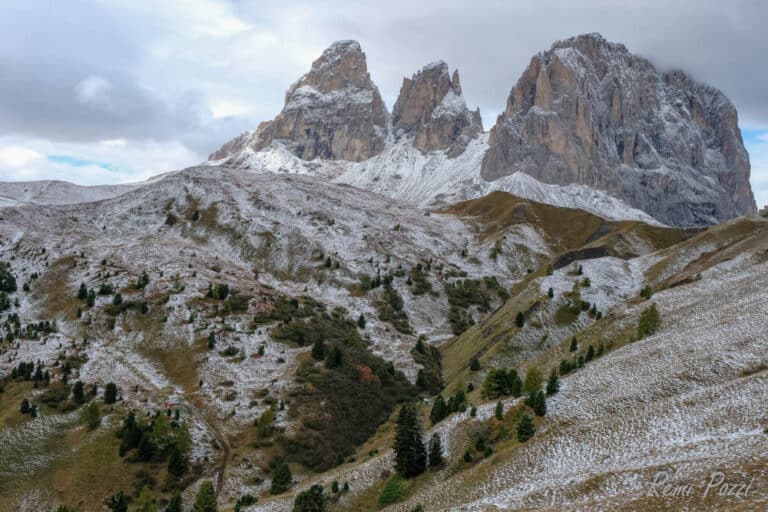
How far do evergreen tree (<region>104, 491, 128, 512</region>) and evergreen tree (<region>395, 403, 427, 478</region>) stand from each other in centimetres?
3125

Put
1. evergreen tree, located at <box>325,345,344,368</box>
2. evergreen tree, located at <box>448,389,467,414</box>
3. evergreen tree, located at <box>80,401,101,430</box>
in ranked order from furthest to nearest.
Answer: evergreen tree, located at <box>325,345,344,368</box>, evergreen tree, located at <box>80,401,101,430</box>, evergreen tree, located at <box>448,389,467,414</box>

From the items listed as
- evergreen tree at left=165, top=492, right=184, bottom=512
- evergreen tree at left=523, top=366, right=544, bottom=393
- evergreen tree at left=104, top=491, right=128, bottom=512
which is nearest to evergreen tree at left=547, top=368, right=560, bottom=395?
evergreen tree at left=523, top=366, right=544, bottom=393

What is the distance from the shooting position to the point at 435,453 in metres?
53.3

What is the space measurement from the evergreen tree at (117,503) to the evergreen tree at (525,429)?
43.9 meters

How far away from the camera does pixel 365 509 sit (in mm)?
52219

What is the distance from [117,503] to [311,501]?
82.2ft

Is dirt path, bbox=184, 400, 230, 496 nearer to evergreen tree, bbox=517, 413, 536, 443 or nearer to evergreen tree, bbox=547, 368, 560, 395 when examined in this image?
evergreen tree, bbox=517, 413, 536, 443

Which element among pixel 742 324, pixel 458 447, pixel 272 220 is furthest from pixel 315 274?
pixel 742 324

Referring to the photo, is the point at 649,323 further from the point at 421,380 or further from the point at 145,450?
the point at 145,450

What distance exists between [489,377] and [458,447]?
37.9 ft

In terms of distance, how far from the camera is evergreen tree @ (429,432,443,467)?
53.0m

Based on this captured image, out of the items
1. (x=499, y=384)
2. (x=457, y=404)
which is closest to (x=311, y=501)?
(x=457, y=404)

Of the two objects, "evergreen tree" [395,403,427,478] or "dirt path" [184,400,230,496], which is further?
"dirt path" [184,400,230,496]

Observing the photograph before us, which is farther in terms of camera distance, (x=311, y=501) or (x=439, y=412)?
(x=439, y=412)
